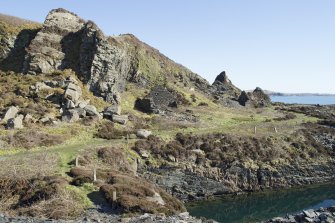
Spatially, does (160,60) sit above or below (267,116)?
above

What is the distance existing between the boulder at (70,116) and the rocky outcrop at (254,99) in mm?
57579

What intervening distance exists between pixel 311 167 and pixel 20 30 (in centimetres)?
6698

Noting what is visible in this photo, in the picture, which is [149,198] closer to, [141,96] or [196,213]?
[196,213]

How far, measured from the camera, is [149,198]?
1459 inches

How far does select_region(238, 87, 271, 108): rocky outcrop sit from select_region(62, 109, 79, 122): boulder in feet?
189

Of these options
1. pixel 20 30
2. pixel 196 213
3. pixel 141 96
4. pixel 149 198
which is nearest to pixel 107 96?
pixel 141 96

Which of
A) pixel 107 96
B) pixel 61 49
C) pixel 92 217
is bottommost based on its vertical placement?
pixel 92 217

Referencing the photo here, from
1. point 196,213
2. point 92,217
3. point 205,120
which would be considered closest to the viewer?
point 92,217

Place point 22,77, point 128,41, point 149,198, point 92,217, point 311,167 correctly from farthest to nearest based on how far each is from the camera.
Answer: point 128,41, point 22,77, point 311,167, point 149,198, point 92,217

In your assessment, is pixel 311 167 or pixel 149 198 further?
pixel 311 167

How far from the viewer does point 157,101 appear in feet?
299

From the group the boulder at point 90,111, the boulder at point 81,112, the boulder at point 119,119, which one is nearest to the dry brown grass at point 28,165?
the boulder at point 81,112

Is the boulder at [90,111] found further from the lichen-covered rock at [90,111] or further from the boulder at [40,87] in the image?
the boulder at [40,87]

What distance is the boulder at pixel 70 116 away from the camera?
63594mm
